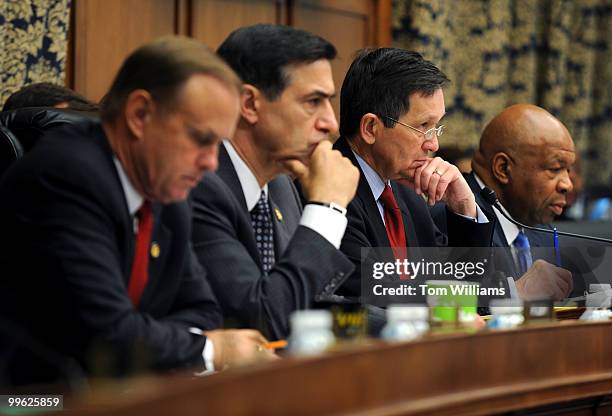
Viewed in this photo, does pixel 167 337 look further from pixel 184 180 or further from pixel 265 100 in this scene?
pixel 265 100

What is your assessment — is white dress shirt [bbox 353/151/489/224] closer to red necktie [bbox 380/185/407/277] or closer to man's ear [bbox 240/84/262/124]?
red necktie [bbox 380/185/407/277]

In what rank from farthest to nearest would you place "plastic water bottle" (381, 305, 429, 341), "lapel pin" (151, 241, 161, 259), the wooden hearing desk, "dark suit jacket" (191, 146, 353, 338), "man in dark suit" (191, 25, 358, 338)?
"man in dark suit" (191, 25, 358, 338) < "dark suit jacket" (191, 146, 353, 338) < "lapel pin" (151, 241, 161, 259) < "plastic water bottle" (381, 305, 429, 341) < the wooden hearing desk

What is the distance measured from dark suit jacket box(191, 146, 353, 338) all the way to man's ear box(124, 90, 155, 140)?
19.0 inches

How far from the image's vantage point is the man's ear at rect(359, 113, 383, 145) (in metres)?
3.27

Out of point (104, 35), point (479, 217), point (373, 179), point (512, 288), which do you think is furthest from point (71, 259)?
point (104, 35)

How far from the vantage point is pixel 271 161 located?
8.83 feet

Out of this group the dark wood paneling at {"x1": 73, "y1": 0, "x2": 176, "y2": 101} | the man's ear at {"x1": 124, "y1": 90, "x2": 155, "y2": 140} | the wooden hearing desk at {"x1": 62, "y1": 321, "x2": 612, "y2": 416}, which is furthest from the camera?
the dark wood paneling at {"x1": 73, "y1": 0, "x2": 176, "y2": 101}

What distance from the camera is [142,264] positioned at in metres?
2.08

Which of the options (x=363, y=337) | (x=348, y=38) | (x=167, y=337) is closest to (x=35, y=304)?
(x=167, y=337)

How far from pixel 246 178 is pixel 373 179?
2.22 feet

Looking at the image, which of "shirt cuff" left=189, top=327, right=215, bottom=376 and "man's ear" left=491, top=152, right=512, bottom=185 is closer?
"shirt cuff" left=189, top=327, right=215, bottom=376

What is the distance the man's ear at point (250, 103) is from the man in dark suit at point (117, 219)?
0.61m

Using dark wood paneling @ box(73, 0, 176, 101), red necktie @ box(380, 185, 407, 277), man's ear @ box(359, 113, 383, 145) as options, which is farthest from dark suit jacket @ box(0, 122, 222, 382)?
dark wood paneling @ box(73, 0, 176, 101)

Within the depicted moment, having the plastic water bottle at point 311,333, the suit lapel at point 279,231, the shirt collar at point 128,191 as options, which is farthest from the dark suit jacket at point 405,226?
the plastic water bottle at point 311,333
